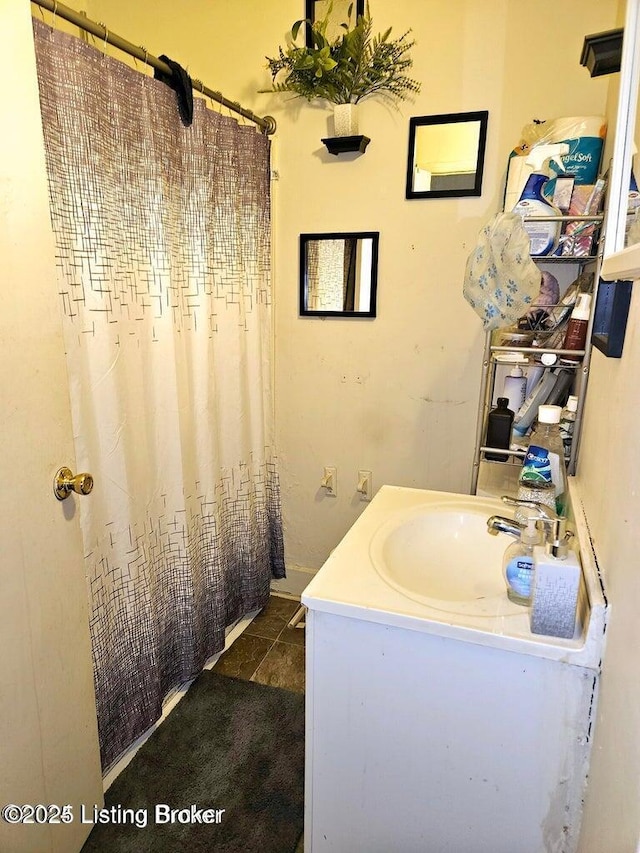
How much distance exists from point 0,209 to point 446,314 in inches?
58.0

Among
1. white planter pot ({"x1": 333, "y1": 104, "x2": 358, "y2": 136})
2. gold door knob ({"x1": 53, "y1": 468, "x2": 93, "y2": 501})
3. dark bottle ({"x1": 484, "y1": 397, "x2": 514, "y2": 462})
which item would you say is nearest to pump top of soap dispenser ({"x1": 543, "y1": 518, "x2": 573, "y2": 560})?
dark bottle ({"x1": 484, "y1": 397, "x2": 514, "y2": 462})

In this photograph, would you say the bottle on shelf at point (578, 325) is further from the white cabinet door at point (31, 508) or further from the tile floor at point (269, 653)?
the tile floor at point (269, 653)

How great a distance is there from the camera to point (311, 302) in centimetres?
222

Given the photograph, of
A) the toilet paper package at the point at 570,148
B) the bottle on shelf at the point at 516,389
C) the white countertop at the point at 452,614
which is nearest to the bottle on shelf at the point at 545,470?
the white countertop at the point at 452,614

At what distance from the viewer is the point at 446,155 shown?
190 cm

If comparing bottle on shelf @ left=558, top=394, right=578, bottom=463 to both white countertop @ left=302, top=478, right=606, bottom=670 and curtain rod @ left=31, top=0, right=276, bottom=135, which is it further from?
curtain rod @ left=31, top=0, right=276, bottom=135

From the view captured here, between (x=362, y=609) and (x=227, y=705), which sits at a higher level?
(x=362, y=609)

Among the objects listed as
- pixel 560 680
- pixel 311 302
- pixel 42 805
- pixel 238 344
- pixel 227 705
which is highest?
pixel 311 302

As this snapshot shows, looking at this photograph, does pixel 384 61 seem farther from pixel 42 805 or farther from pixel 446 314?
pixel 42 805

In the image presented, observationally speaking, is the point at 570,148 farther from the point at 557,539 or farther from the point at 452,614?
the point at 452,614

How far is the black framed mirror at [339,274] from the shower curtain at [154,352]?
0.17m

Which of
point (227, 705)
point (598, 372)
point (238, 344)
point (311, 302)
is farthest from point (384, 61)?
point (227, 705)

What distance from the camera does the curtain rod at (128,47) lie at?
1191mm

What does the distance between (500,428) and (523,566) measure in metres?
0.74
